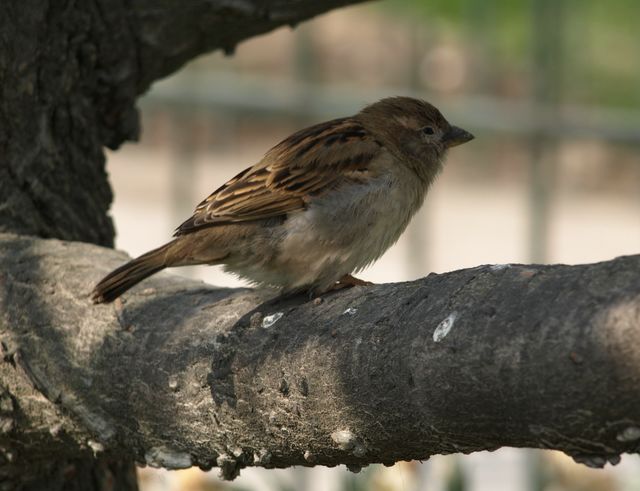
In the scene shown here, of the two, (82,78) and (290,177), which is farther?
(290,177)

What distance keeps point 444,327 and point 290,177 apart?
145cm

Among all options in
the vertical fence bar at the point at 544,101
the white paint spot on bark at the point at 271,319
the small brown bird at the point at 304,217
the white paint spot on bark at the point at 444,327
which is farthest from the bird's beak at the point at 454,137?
the vertical fence bar at the point at 544,101

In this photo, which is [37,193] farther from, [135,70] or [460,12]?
[460,12]

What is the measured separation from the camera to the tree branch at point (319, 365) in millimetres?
1886

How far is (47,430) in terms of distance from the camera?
2879mm

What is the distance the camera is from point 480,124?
6832 millimetres

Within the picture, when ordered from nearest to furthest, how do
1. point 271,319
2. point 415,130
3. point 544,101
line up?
point 271,319
point 415,130
point 544,101

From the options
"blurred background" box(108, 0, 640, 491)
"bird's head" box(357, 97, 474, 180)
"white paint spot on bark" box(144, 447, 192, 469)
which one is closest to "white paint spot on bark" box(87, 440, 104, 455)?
"white paint spot on bark" box(144, 447, 192, 469)

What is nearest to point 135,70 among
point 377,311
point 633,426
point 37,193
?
point 37,193

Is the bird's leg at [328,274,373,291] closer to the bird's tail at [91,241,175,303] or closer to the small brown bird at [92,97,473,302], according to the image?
the small brown bird at [92,97,473,302]

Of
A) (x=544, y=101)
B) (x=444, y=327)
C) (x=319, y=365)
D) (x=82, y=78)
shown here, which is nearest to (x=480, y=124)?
(x=544, y=101)

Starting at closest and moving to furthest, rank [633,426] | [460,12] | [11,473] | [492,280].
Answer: [633,426]
[492,280]
[11,473]
[460,12]

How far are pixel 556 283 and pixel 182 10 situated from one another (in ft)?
5.72

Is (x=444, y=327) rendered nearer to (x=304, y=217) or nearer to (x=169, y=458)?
(x=169, y=458)
